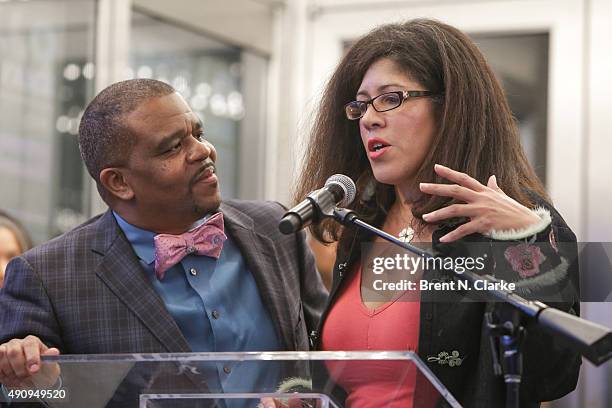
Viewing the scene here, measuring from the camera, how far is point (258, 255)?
7.91ft

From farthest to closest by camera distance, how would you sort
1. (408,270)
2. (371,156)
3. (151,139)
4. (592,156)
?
(592,156) → (151,139) → (371,156) → (408,270)

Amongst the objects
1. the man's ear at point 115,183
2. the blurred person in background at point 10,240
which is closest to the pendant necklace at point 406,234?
the man's ear at point 115,183

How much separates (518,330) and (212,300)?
866 millimetres

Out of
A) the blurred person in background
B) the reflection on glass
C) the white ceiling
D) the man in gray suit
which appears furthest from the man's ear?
the white ceiling

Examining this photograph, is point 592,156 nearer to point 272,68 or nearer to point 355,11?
point 355,11

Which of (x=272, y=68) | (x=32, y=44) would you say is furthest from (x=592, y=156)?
(x=32, y=44)

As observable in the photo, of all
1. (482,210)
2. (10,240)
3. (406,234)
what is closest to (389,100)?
(406,234)

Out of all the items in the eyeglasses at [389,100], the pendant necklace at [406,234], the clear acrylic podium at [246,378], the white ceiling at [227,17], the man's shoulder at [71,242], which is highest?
the white ceiling at [227,17]

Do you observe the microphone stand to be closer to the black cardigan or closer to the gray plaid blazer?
the black cardigan

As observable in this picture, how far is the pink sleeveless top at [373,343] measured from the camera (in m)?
1.74

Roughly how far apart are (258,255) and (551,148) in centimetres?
243

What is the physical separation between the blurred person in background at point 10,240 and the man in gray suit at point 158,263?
1.01 m

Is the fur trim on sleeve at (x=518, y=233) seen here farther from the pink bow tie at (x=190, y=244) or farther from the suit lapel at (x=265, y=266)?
the pink bow tie at (x=190, y=244)

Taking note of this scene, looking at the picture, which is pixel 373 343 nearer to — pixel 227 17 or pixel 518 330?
pixel 518 330
